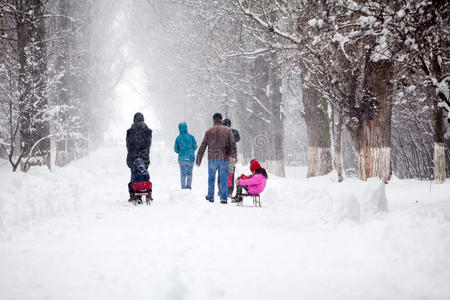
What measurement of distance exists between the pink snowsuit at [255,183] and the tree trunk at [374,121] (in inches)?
104

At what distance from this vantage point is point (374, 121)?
29.2 feet

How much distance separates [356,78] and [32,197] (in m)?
7.17

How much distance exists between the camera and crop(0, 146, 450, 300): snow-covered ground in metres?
3.17

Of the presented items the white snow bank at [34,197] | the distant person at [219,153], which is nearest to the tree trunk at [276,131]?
the distant person at [219,153]

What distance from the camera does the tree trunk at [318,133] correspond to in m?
12.4

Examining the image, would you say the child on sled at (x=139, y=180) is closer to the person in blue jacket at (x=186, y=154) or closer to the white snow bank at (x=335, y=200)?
the person in blue jacket at (x=186, y=154)

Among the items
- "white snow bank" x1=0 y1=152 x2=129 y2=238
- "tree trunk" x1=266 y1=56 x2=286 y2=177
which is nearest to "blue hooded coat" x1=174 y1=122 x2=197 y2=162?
"white snow bank" x1=0 y1=152 x2=129 y2=238

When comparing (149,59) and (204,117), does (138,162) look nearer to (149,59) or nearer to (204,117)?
(204,117)

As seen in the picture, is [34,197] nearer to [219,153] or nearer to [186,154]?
[219,153]

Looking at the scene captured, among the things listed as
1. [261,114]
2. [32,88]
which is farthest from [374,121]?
[32,88]

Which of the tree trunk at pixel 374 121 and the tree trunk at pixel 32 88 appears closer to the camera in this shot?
the tree trunk at pixel 374 121

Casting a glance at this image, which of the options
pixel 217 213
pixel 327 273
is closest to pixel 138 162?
pixel 217 213

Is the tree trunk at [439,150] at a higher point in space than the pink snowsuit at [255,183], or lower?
higher

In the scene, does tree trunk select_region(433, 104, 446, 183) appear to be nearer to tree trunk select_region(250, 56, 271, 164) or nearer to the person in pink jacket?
the person in pink jacket
